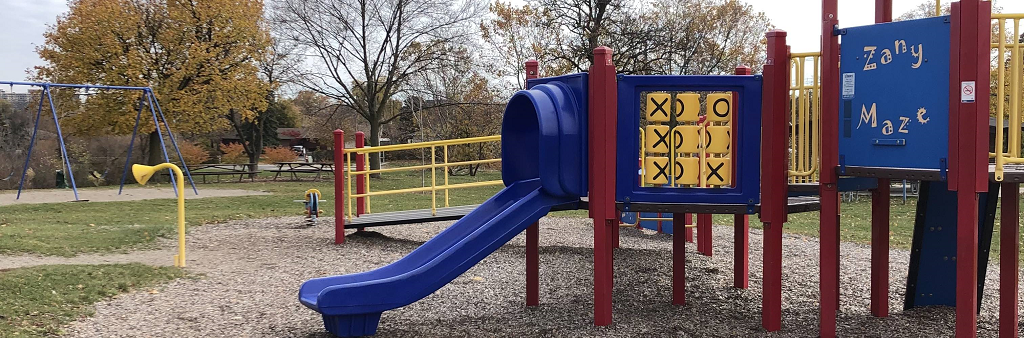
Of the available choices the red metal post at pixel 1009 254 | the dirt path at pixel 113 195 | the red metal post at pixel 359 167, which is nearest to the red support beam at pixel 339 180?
the red metal post at pixel 359 167

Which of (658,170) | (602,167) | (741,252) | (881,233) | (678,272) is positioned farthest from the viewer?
(741,252)

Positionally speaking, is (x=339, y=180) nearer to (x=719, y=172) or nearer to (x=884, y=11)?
(x=719, y=172)

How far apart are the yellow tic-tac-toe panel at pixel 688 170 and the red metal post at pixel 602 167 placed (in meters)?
0.61

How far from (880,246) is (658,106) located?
2.12m

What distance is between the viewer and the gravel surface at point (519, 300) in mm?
5930

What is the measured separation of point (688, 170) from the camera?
19.8ft

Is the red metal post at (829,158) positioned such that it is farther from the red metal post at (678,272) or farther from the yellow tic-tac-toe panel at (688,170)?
the red metal post at (678,272)

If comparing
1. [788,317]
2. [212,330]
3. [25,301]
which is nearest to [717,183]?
[788,317]

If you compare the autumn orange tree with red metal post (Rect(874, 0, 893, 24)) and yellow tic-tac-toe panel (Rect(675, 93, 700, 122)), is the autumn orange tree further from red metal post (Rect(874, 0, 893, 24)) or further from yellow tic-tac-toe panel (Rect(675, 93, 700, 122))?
red metal post (Rect(874, 0, 893, 24))

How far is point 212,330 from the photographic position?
5.95 m

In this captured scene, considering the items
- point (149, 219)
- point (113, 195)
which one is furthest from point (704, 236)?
point (113, 195)

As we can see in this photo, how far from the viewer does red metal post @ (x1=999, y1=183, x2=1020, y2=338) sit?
5.34 meters

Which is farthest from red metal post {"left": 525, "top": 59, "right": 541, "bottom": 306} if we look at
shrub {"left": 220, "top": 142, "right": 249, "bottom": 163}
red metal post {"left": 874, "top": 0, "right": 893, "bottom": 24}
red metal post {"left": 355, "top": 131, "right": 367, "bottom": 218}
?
shrub {"left": 220, "top": 142, "right": 249, "bottom": 163}

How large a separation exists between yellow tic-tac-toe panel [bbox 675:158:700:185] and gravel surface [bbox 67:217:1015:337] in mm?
1092
